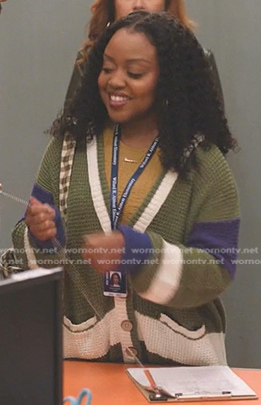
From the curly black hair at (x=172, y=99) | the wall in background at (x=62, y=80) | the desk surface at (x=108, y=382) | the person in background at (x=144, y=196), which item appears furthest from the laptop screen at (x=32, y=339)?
the wall in background at (x=62, y=80)

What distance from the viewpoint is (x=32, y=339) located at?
77 centimetres

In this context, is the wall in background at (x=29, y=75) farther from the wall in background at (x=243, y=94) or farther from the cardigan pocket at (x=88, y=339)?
the cardigan pocket at (x=88, y=339)

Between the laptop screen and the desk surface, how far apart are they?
349mm

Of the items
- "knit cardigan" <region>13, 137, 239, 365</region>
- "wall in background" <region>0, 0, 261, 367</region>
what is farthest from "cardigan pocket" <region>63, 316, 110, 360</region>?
"wall in background" <region>0, 0, 261, 367</region>

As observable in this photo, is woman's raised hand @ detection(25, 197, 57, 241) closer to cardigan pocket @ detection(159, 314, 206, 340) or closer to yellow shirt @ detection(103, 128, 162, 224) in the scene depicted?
yellow shirt @ detection(103, 128, 162, 224)

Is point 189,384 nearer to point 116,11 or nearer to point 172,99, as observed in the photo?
point 172,99

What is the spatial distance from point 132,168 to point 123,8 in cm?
84

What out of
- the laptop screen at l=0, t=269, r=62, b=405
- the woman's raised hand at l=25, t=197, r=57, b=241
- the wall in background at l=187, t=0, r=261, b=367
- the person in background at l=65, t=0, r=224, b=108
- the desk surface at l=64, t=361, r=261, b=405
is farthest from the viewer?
the wall in background at l=187, t=0, r=261, b=367

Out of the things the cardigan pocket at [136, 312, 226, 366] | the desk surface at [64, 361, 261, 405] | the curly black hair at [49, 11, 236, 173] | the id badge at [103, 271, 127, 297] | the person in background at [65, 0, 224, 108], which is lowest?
the desk surface at [64, 361, 261, 405]

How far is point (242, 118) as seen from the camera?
2627mm

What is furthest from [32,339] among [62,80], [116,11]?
[62,80]

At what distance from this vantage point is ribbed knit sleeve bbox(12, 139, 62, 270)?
51.3 inches

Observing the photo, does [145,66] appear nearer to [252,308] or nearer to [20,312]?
[20,312]

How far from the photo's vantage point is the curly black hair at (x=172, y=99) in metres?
1.33
